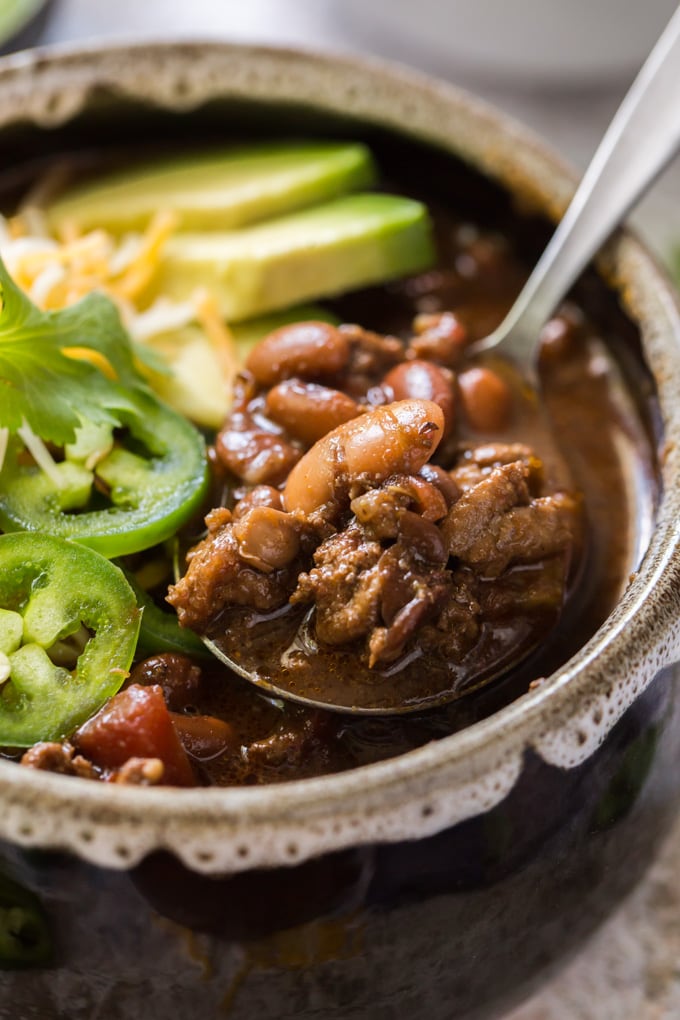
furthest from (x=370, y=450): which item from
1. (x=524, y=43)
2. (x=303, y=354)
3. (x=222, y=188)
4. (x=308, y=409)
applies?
(x=524, y=43)

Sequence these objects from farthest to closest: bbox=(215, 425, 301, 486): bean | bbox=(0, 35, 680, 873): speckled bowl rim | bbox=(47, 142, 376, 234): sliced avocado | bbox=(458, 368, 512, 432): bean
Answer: bbox=(47, 142, 376, 234): sliced avocado
bbox=(458, 368, 512, 432): bean
bbox=(215, 425, 301, 486): bean
bbox=(0, 35, 680, 873): speckled bowl rim

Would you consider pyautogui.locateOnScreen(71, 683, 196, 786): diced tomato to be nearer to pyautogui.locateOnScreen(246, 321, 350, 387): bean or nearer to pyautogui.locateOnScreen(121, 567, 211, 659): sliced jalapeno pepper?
pyautogui.locateOnScreen(121, 567, 211, 659): sliced jalapeno pepper

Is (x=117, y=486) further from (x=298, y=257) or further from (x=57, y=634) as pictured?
(x=298, y=257)

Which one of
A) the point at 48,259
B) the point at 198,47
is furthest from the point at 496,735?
the point at 198,47

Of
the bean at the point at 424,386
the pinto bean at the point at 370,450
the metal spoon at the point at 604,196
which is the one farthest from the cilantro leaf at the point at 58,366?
the metal spoon at the point at 604,196

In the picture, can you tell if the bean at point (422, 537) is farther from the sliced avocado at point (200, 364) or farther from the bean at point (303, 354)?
the sliced avocado at point (200, 364)

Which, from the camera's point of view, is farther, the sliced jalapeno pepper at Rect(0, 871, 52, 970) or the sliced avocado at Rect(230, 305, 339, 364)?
the sliced avocado at Rect(230, 305, 339, 364)

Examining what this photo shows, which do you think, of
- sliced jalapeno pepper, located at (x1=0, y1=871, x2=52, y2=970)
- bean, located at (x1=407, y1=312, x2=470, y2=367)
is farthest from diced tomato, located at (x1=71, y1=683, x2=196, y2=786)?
bean, located at (x1=407, y1=312, x2=470, y2=367)
